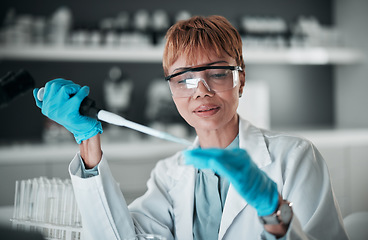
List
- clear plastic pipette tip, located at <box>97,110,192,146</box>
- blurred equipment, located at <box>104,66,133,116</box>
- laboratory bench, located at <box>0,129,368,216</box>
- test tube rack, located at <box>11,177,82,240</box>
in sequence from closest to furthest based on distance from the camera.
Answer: clear plastic pipette tip, located at <box>97,110,192,146</box> < test tube rack, located at <box>11,177,82,240</box> < laboratory bench, located at <box>0,129,368,216</box> < blurred equipment, located at <box>104,66,133,116</box>

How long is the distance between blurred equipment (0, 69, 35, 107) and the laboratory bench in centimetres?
Result: 183

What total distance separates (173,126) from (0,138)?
1466mm

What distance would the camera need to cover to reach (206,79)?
1203 mm

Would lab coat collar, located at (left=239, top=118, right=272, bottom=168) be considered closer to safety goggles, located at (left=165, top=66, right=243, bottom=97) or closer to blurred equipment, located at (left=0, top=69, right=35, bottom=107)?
safety goggles, located at (left=165, top=66, right=243, bottom=97)

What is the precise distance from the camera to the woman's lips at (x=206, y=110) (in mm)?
1226

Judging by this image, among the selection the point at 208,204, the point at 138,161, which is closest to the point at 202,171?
the point at 208,204

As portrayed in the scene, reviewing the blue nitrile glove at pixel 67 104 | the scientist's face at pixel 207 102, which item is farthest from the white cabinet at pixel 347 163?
the blue nitrile glove at pixel 67 104

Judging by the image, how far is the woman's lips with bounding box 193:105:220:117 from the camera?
1.23 m

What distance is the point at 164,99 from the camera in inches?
131

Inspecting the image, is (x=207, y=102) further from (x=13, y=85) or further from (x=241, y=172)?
(x=13, y=85)

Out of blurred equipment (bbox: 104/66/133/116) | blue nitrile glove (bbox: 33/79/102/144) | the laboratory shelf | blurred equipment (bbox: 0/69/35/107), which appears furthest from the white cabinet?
blurred equipment (bbox: 0/69/35/107)

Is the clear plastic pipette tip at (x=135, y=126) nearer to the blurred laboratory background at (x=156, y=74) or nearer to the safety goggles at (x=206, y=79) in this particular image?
the safety goggles at (x=206, y=79)

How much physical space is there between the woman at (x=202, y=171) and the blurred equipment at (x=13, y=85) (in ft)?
0.73

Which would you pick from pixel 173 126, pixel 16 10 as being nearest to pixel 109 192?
pixel 173 126
